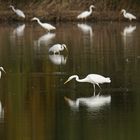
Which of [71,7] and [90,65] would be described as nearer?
[90,65]

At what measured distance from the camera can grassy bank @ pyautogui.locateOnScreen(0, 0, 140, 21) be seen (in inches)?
1978

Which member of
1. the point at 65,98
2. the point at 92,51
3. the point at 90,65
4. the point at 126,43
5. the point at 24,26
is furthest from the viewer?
the point at 24,26

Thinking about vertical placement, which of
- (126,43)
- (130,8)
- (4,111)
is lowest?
(4,111)

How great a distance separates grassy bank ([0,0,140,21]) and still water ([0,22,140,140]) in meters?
12.1

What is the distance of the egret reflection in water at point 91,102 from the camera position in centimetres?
1892

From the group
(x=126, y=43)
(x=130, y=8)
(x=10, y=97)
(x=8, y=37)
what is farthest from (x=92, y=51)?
(x=130, y=8)

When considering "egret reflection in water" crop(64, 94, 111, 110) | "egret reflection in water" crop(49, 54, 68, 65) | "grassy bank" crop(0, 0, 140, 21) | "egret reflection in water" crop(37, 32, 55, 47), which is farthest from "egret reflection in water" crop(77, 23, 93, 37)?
"egret reflection in water" crop(64, 94, 111, 110)

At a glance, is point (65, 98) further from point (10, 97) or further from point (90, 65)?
point (90, 65)

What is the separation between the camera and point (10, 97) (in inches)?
802

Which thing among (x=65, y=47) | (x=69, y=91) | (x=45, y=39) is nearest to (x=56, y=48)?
(x=65, y=47)

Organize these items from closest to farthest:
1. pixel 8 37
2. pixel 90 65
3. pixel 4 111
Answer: pixel 4 111 < pixel 90 65 < pixel 8 37

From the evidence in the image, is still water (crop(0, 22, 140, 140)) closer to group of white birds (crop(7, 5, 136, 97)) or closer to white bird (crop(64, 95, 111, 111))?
white bird (crop(64, 95, 111, 111))

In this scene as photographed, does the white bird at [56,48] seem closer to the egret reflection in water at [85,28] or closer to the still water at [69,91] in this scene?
the still water at [69,91]

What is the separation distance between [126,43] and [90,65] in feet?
29.2
